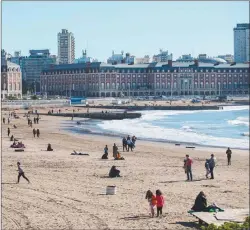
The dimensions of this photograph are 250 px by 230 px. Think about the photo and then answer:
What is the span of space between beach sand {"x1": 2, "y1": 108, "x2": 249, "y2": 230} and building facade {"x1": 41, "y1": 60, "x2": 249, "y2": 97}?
373 feet

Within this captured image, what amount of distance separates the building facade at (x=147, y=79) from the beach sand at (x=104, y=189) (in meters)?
114

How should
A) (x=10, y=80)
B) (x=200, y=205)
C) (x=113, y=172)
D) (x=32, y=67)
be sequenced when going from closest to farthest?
(x=200, y=205) < (x=113, y=172) < (x=10, y=80) < (x=32, y=67)

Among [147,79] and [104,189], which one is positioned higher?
[147,79]

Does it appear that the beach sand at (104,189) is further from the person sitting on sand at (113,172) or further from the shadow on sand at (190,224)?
Answer: the person sitting on sand at (113,172)

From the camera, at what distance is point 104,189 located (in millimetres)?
18016

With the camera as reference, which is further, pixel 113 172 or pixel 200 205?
pixel 113 172

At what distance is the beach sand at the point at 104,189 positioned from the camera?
1406 cm

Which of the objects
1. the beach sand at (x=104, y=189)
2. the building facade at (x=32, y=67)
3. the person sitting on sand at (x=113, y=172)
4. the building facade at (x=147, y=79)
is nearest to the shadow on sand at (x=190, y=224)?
the beach sand at (x=104, y=189)

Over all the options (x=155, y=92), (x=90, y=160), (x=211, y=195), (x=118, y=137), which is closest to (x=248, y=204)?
(x=211, y=195)

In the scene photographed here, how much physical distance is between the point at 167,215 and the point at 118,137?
27.2 m

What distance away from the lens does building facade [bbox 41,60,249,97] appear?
14338 centimetres

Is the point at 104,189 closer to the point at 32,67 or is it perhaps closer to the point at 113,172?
the point at 113,172

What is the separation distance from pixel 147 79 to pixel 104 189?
429ft

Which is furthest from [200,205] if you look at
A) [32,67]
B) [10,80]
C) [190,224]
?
[32,67]
